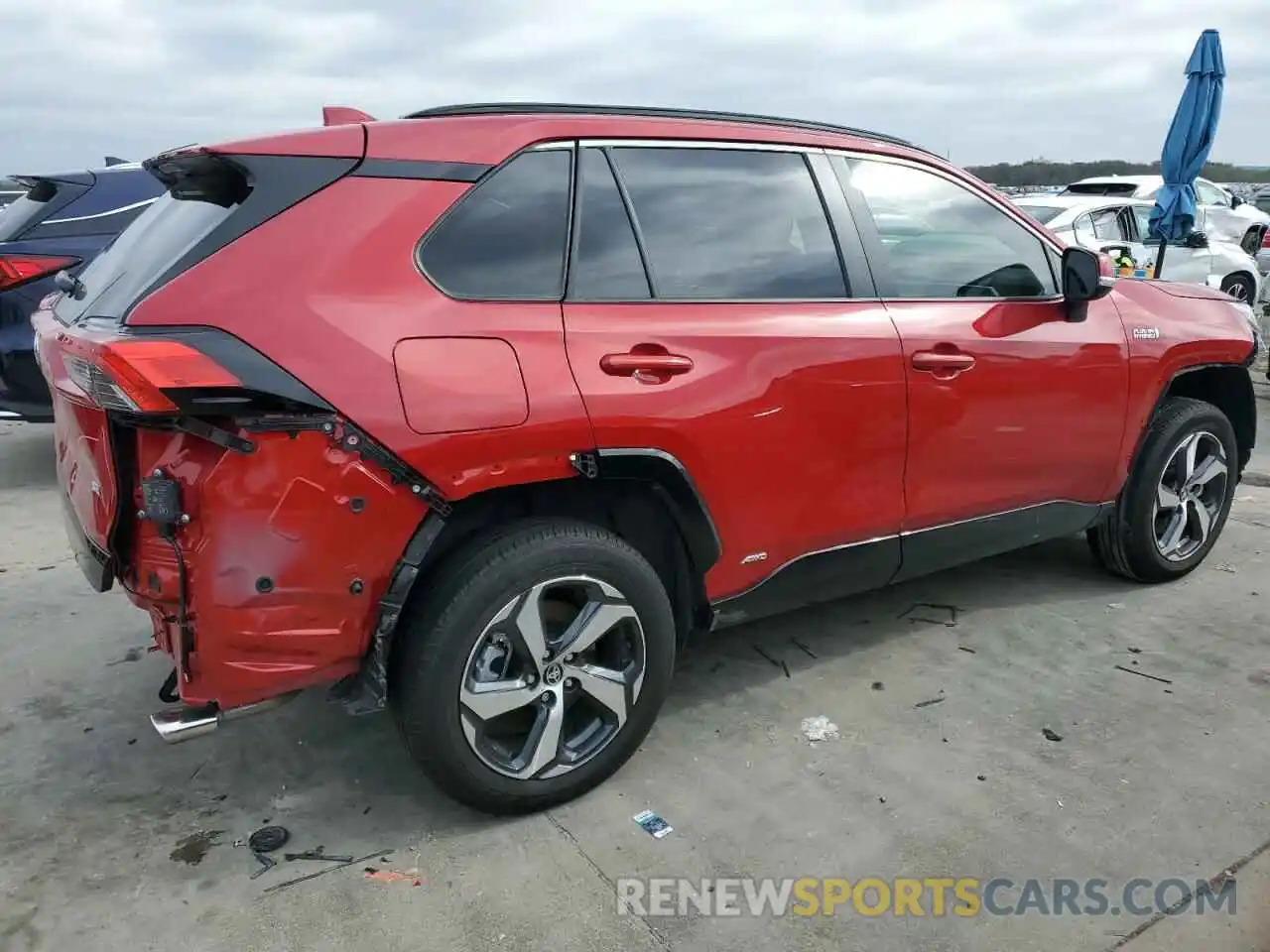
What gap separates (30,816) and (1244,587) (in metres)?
4.65

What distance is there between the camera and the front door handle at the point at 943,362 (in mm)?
3148

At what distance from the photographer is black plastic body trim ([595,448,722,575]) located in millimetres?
2584

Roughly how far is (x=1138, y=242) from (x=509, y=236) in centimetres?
1182

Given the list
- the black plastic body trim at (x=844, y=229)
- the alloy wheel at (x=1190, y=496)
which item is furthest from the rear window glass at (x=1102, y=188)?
the black plastic body trim at (x=844, y=229)

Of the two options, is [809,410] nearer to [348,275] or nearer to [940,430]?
[940,430]

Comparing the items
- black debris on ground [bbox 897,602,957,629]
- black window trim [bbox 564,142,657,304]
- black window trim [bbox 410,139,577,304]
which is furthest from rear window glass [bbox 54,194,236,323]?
black debris on ground [bbox 897,602,957,629]

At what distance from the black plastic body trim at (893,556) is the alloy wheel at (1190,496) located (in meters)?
0.44

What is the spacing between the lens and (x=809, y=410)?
2908 millimetres

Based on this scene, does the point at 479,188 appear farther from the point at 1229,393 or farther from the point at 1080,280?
the point at 1229,393

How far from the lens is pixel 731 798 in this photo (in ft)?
9.00

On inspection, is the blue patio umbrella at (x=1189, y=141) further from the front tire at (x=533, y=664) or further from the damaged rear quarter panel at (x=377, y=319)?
the damaged rear quarter panel at (x=377, y=319)

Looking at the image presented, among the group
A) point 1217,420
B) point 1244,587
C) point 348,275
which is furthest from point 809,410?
point 1244,587

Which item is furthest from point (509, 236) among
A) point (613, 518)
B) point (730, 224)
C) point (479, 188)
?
point (613, 518)

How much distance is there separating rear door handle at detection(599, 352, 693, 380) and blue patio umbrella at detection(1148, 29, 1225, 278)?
1040cm
